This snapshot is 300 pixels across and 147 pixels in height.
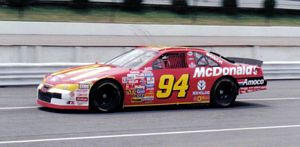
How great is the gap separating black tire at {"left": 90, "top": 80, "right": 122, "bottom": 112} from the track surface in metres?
0.18

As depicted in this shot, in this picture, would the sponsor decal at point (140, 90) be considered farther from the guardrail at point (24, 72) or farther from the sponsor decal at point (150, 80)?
the guardrail at point (24, 72)

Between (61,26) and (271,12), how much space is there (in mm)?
14298

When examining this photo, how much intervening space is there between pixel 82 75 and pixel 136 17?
70.7ft

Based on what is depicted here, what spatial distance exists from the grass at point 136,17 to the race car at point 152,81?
16385 mm

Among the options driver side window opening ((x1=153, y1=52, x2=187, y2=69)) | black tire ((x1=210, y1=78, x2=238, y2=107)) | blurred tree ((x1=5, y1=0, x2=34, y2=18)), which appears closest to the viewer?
driver side window opening ((x1=153, y1=52, x2=187, y2=69))

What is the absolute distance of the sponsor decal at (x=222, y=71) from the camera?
1321 centimetres

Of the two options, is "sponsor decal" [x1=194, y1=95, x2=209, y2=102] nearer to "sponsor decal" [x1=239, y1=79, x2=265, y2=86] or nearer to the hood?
"sponsor decal" [x1=239, y1=79, x2=265, y2=86]

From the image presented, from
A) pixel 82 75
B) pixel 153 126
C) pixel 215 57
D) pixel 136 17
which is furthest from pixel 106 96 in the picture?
pixel 136 17

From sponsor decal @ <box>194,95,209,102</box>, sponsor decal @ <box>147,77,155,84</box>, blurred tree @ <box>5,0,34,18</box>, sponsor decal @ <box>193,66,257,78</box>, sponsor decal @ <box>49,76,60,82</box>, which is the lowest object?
sponsor decal @ <box>194,95,209,102</box>

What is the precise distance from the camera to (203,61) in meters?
13.4

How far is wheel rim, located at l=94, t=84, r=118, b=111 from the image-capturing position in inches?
474

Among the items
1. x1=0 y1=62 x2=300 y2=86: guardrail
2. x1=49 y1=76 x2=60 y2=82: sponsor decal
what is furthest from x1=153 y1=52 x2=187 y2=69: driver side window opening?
x1=0 y1=62 x2=300 y2=86: guardrail

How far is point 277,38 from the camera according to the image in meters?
34.0

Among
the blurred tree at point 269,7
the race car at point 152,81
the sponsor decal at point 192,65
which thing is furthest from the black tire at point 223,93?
the blurred tree at point 269,7
